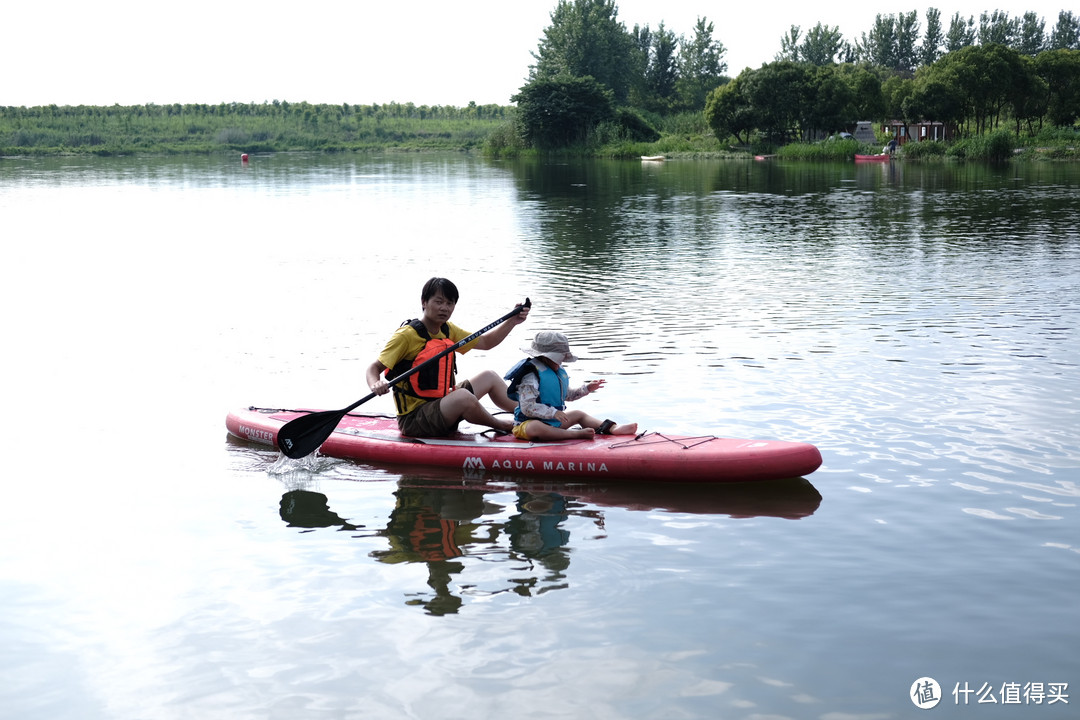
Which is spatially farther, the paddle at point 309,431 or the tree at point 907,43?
the tree at point 907,43

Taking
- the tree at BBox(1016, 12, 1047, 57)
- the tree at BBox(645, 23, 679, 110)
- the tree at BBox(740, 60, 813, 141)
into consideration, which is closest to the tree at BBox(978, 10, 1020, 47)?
the tree at BBox(1016, 12, 1047, 57)

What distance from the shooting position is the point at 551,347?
23.7 ft

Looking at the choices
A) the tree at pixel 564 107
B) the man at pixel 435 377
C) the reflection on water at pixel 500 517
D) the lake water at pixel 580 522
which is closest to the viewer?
the lake water at pixel 580 522

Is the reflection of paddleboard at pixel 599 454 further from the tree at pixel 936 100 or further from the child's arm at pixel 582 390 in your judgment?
the tree at pixel 936 100

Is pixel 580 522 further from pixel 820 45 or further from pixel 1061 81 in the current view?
pixel 820 45

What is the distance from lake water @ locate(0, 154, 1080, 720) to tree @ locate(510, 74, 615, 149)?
174 feet

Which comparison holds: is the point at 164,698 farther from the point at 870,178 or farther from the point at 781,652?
the point at 870,178

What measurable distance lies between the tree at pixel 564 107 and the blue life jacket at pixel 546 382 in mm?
61975

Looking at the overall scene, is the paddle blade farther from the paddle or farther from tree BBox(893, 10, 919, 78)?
tree BBox(893, 10, 919, 78)

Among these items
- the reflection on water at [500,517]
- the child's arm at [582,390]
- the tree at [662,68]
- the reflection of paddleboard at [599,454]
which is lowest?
the reflection on water at [500,517]

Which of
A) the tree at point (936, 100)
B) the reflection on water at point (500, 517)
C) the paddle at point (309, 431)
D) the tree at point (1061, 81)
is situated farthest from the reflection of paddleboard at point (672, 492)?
the tree at point (1061, 81)

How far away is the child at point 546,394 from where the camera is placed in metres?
7.28

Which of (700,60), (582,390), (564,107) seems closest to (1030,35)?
(700,60)

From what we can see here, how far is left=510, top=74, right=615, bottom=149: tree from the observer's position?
222 feet
